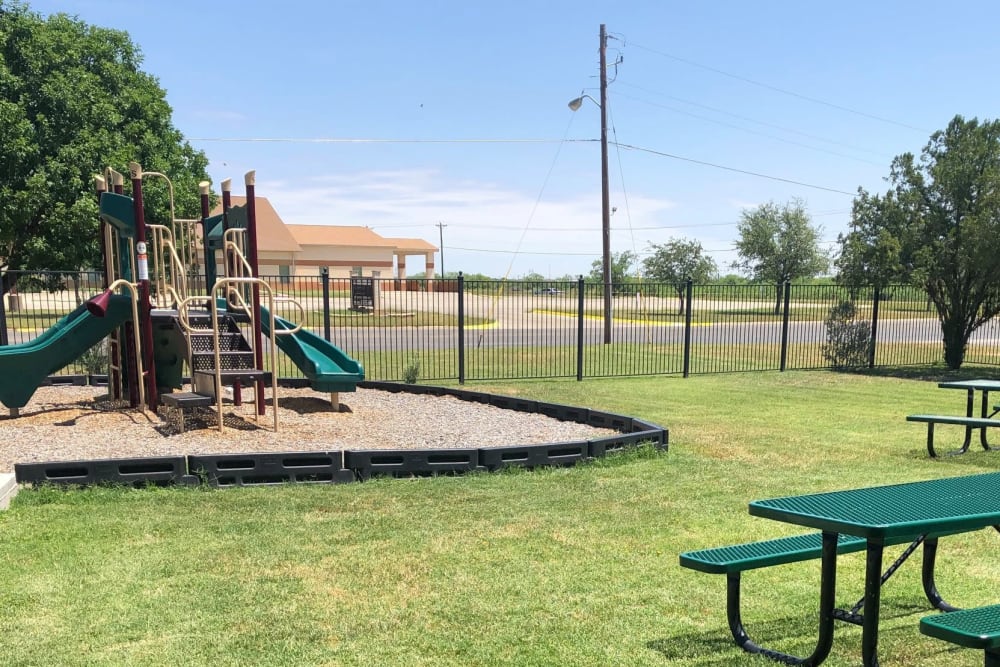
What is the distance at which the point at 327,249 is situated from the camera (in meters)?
66.3

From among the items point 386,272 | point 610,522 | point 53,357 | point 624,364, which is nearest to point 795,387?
point 624,364

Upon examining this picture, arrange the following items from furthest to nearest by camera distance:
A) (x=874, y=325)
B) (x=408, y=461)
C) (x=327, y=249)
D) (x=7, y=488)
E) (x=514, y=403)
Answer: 1. (x=327, y=249)
2. (x=874, y=325)
3. (x=514, y=403)
4. (x=408, y=461)
5. (x=7, y=488)

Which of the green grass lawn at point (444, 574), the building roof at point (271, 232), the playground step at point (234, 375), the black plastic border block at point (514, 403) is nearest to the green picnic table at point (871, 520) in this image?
the green grass lawn at point (444, 574)

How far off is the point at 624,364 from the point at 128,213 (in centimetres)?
1195

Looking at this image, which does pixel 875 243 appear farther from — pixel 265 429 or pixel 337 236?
pixel 337 236

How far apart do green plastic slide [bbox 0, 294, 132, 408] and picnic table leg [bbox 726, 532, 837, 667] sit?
7.52m

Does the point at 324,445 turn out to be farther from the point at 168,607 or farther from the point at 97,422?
the point at 168,607

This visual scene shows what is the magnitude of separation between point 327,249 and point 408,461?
206 ft

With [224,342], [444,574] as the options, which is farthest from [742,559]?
[224,342]

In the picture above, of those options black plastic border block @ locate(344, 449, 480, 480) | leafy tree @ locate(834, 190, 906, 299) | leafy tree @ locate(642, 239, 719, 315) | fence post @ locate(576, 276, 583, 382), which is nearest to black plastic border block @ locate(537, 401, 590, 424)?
black plastic border block @ locate(344, 449, 480, 480)

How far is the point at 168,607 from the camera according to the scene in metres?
3.62

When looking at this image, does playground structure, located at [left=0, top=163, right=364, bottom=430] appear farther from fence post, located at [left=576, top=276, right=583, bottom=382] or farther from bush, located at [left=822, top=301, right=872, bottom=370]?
bush, located at [left=822, top=301, right=872, bottom=370]

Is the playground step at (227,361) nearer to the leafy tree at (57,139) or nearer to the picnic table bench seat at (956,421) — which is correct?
the picnic table bench seat at (956,421)

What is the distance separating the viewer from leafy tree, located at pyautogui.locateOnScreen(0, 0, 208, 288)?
19.3 m
